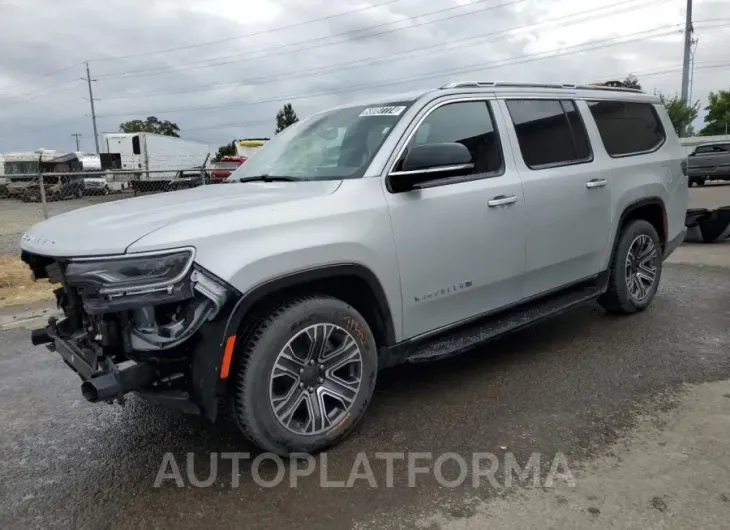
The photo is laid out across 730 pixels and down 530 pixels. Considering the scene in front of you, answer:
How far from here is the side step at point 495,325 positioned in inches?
143

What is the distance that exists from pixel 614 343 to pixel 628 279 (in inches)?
29.9

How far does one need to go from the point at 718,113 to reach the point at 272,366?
67.7 m

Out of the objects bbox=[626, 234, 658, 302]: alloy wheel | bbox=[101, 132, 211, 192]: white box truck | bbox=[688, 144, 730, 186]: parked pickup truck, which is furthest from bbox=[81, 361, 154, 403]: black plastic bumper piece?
bbox=[101, 132, 211, 192]: white box truck

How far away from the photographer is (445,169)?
3445 millimetres

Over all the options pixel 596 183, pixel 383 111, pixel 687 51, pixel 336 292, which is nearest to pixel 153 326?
pixel 336 292

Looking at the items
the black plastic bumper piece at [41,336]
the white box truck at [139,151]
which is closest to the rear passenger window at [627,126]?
the black plastic bumper piece at [41,336]

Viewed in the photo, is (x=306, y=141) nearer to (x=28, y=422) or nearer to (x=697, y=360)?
(x=28, y=422)

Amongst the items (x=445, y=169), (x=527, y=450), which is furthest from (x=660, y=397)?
(x=445, y=169)

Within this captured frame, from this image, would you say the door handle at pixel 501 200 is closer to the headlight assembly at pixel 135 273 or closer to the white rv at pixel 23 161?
the headlight assembly at pixel 135 273

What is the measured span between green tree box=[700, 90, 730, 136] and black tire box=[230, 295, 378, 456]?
63418 mm

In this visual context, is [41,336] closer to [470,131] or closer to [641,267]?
[470,131]

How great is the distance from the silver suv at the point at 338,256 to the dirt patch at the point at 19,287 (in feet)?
14.6

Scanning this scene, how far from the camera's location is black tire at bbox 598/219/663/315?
5141mm

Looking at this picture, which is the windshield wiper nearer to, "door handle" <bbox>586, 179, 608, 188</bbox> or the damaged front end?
the damaged front end
